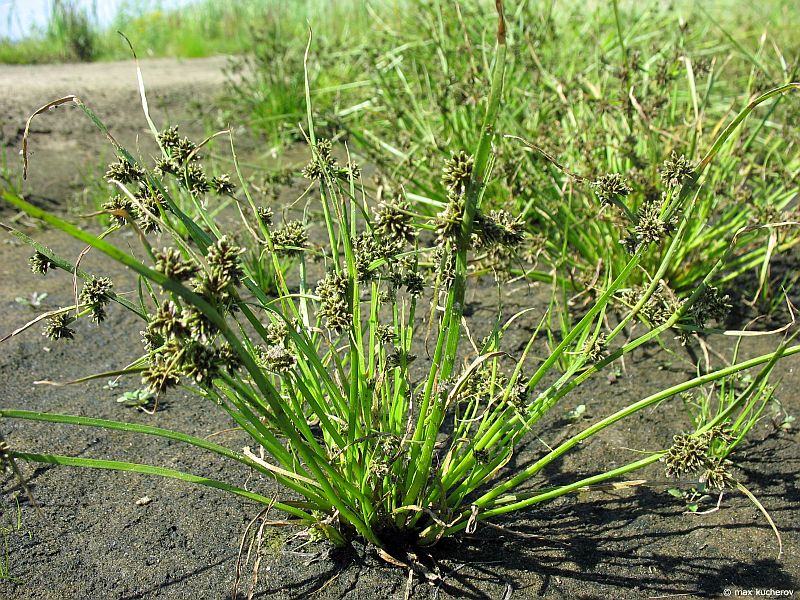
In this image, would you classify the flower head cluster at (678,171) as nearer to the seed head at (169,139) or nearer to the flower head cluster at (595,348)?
the flower head cluster at (595,348)

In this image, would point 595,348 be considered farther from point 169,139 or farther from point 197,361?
point 169,139

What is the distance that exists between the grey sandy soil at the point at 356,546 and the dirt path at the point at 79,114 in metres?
2.04

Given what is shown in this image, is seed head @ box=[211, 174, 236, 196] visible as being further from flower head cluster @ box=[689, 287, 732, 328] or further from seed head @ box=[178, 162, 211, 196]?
flower head cluster @ box=[689, 287, 732, 328]

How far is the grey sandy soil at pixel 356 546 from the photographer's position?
69.5 inches

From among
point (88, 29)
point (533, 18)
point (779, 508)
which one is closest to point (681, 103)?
point (533, 18)

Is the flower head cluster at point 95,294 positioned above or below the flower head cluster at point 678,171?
below

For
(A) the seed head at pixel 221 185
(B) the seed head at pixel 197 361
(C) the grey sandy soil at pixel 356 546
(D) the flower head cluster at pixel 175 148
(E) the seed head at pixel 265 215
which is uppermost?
(D) the flower head cluster at pixel 175 148

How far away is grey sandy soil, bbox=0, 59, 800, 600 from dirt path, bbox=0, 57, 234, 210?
204 centimetres

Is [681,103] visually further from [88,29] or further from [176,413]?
[88,29]

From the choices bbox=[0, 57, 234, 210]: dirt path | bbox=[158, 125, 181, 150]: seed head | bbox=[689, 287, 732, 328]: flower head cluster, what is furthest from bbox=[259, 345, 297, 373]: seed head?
bbox=[0, 57, 234, 210]: dirt path

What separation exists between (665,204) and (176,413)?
5.20 ft

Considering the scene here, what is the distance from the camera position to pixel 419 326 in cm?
272

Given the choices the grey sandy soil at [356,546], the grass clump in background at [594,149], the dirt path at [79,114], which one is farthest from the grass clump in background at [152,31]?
the grey sandy soil at [356,546]

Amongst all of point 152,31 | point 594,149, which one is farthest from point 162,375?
point 152,31
